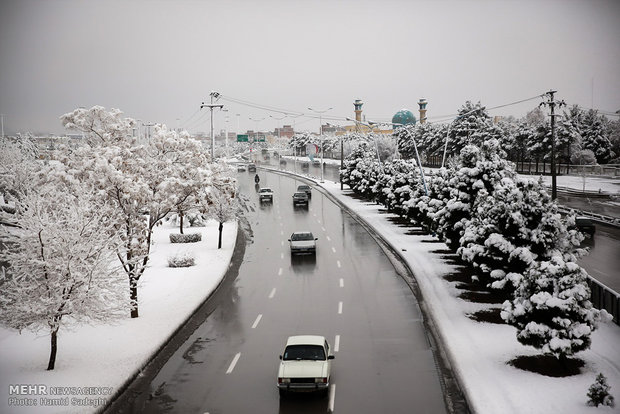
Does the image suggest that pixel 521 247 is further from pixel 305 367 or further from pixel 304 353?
pixel 305 367

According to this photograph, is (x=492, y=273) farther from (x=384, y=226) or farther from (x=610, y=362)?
(x=384, y=226)

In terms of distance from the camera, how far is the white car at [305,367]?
15430 mm

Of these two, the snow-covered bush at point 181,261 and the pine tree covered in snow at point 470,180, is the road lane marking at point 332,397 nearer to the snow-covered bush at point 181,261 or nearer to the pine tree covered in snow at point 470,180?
the pine tree covered in snow at point 470,180

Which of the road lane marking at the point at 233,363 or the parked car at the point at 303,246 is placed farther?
the parked car at the point at 303,246

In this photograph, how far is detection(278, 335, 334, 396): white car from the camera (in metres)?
15.4

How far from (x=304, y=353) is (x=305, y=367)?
2.23 ft

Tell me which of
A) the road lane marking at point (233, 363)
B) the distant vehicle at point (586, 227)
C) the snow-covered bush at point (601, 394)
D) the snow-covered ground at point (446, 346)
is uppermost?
the distant vehicle at point (586, 227)

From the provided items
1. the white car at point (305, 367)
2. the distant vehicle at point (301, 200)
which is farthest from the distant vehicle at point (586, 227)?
the white car at point (305, 367)

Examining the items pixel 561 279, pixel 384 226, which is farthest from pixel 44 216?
pixel 384 226

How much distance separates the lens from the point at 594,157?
84.6 meters

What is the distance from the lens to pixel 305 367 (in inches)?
624

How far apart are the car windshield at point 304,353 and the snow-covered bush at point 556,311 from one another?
5746mm

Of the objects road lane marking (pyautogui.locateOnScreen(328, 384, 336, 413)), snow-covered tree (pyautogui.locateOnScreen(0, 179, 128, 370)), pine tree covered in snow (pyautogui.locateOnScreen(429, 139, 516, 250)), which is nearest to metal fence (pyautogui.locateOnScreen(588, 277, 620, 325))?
pine tree covered in snow (pyautogui.locateOnScreen(429, 139, 516, 250))

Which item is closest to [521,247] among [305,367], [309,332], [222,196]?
[309,332]
